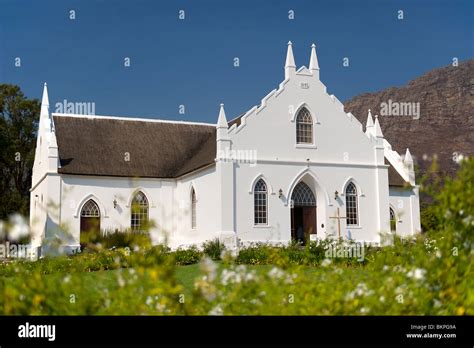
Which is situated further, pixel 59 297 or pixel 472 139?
pixel 472 139

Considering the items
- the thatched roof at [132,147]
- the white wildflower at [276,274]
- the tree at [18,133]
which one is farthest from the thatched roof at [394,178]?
the tree at [18,133]

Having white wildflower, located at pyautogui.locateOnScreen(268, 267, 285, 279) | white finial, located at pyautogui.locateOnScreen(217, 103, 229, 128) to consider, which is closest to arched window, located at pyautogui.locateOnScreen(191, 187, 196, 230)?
white finial, located at pyautogui.locateOnScreen(217, 103, 229, 128)

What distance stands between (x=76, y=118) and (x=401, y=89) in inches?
3247

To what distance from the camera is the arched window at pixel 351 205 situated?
108 ft

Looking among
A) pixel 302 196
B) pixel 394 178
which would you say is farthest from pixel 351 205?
pixel 394 178

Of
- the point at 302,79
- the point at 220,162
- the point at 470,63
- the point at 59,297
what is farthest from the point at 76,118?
the point at 470,63

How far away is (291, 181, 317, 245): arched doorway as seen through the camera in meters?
32.3

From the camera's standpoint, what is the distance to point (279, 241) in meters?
30.6

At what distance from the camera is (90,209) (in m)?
33.6

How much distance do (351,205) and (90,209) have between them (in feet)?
51.4

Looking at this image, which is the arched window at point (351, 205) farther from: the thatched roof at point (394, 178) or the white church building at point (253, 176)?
the thatched roof at point (394, 178)

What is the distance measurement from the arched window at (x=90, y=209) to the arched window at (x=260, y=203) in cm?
998

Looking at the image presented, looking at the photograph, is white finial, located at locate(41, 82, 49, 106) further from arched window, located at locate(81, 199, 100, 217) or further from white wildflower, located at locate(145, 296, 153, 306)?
white wildflower, located at locate(145, 296, 153, 306)
